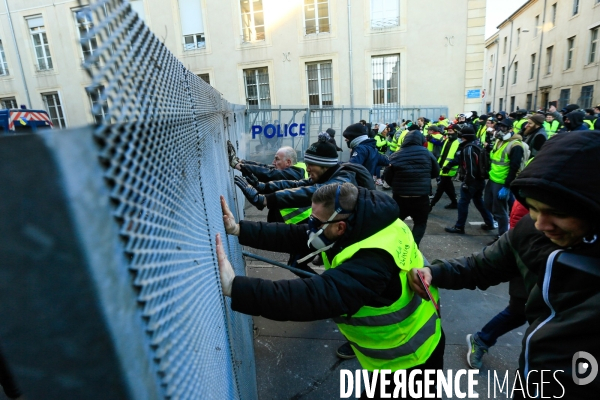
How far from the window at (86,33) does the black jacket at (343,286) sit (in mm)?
1083

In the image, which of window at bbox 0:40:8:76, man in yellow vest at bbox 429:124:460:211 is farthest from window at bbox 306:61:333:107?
window at bbox 0:40:8:76

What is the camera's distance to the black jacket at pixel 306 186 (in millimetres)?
3219

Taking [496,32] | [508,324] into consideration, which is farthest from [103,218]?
[496,32]

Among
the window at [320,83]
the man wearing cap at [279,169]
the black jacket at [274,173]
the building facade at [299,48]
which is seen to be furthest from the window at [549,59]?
the black jacket at [274,173]

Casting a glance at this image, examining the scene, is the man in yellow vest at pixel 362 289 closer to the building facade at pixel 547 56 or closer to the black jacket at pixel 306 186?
the black jacket at pixel 306 186

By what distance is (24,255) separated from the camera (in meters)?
0.33

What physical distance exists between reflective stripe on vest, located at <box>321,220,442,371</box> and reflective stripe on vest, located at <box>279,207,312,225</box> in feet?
5.24

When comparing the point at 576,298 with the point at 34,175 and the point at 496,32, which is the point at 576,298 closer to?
the point at 34,175

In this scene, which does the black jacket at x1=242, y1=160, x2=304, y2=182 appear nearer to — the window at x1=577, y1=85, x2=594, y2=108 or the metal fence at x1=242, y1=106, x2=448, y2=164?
the metal fence at x1=242, y1=106, x2=448, y2=164

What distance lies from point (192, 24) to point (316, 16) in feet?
19.2

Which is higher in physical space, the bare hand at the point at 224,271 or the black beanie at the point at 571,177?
the black beanie at the point at 571,177

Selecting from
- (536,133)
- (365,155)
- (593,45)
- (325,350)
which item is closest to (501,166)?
(536,133)

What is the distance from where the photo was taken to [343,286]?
150cm

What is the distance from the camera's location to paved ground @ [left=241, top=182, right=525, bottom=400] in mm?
2791
